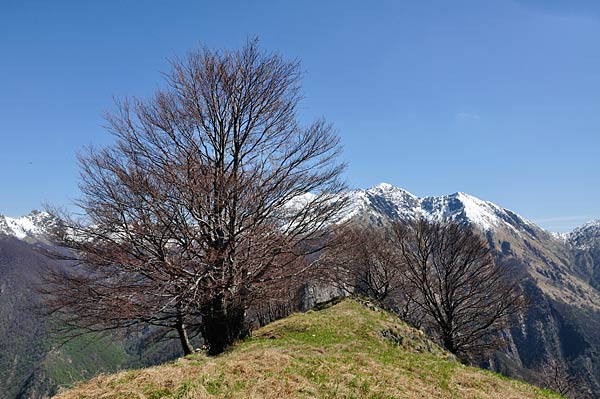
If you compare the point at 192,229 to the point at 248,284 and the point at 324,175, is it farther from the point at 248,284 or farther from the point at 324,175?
the point at 324,175

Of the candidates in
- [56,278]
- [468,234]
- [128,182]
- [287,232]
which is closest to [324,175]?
[287,232]

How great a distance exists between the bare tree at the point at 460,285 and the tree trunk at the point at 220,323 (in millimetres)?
19311

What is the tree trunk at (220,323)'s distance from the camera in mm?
15047

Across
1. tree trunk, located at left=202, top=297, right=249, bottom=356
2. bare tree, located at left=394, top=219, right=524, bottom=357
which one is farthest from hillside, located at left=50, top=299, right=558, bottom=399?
bare tree, located at left=394, top=219, right=524, bottom=357

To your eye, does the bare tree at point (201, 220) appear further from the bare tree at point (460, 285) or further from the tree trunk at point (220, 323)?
the bare tree at point (460, 285)

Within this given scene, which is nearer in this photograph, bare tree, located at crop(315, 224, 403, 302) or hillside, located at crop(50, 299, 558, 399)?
hillside, located at crop(50, 299, 558, 399)

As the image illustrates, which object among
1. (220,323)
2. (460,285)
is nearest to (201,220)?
(220,323)

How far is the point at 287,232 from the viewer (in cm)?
1547

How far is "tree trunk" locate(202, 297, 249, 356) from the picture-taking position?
1505 cm

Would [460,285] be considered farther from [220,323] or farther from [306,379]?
[306,379]

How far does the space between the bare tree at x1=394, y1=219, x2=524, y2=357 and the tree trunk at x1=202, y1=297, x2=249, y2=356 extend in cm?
1931

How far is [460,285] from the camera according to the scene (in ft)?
97.2

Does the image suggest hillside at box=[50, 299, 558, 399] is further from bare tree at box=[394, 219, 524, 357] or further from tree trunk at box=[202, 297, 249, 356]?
bare tree at box=[394, 219, 524, 357]

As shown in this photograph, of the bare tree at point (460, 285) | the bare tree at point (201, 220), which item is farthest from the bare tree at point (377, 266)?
the bare tree at point (201, 220)
